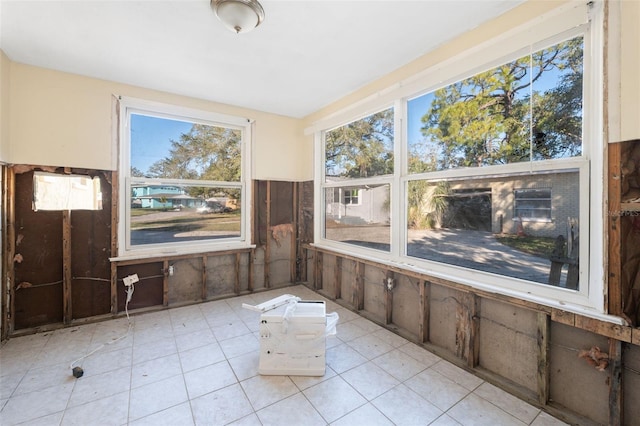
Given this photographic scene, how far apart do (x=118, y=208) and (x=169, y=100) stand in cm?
146

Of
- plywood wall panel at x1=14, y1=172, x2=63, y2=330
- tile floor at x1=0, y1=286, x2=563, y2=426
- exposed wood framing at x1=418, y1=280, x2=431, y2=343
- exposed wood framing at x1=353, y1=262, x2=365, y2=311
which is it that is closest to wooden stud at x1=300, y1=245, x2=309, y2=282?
exposed wood framing at x1=353, y1=262, x2=365, y2=311

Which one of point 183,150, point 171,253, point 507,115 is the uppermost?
point 183,150

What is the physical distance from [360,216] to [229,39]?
2.28m

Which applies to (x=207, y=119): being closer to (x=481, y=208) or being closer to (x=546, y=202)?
(x=481, y=208)

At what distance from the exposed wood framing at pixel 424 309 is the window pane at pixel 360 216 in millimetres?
589

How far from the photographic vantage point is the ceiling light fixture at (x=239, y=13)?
1.73 m

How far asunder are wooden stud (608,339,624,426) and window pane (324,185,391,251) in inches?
67.4

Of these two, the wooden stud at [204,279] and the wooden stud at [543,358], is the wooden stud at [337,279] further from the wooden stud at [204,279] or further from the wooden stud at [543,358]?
the wooden stud at [543,358]

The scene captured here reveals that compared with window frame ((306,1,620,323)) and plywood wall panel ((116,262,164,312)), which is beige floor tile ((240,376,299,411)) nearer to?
window frame ((306,1,620,323))

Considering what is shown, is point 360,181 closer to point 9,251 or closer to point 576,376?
point 576,376

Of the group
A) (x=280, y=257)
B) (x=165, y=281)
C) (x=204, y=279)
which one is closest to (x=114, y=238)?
(x=165, y=281)

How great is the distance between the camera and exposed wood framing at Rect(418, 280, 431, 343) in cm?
240

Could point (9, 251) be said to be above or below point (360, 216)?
below

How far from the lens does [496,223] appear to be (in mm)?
1986
